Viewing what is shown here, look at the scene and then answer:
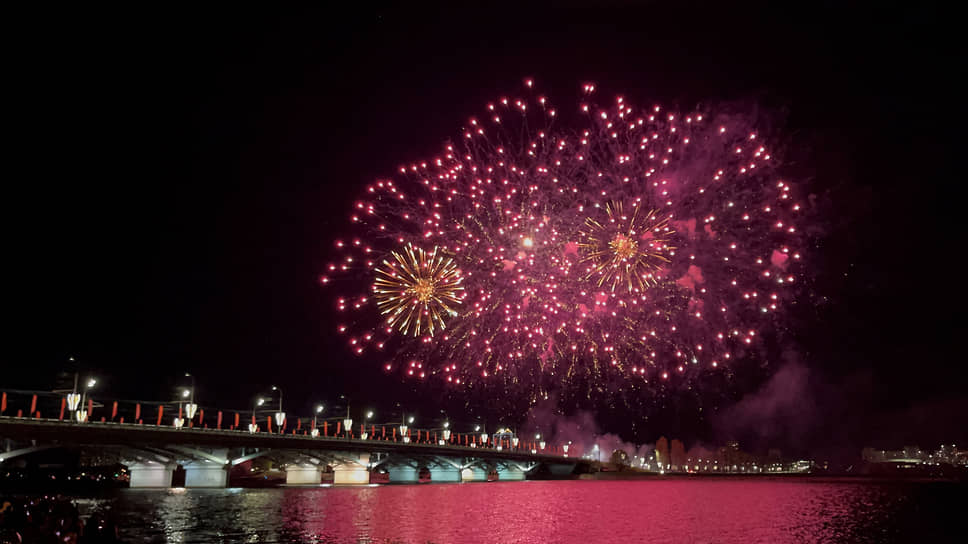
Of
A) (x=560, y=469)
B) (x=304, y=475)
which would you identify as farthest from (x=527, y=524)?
(x=560, y=469)

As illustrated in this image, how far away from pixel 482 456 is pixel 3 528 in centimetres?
10614

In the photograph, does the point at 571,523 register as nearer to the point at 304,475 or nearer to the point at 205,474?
the point at 205,474

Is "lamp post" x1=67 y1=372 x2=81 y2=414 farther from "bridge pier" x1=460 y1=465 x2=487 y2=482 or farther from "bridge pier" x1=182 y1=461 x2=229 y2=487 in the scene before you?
"bridge pier" x1=460 y1=465 x2=487 y2=482

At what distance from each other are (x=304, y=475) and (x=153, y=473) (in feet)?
79.5

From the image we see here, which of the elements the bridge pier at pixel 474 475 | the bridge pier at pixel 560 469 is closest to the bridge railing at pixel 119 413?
the bridge pier at pixel 474 475

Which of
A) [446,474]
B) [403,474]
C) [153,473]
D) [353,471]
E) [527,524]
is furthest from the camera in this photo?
[446,474]

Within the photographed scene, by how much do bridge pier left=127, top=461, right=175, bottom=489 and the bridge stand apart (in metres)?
0.11

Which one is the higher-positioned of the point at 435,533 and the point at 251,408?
the point at 251,408

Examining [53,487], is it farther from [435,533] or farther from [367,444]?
[435,533]

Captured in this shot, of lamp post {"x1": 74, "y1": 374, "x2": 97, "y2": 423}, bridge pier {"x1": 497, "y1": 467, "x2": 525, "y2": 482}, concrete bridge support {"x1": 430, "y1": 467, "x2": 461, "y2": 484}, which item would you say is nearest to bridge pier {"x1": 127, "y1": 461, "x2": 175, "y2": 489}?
lamp post {"x1": 74, "y1": 374, "x2": 97, "y2": 423}

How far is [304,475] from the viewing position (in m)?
105

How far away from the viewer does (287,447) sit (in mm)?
83875

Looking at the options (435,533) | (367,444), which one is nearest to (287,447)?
(367,444)

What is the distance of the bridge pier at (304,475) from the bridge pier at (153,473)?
856 inches
